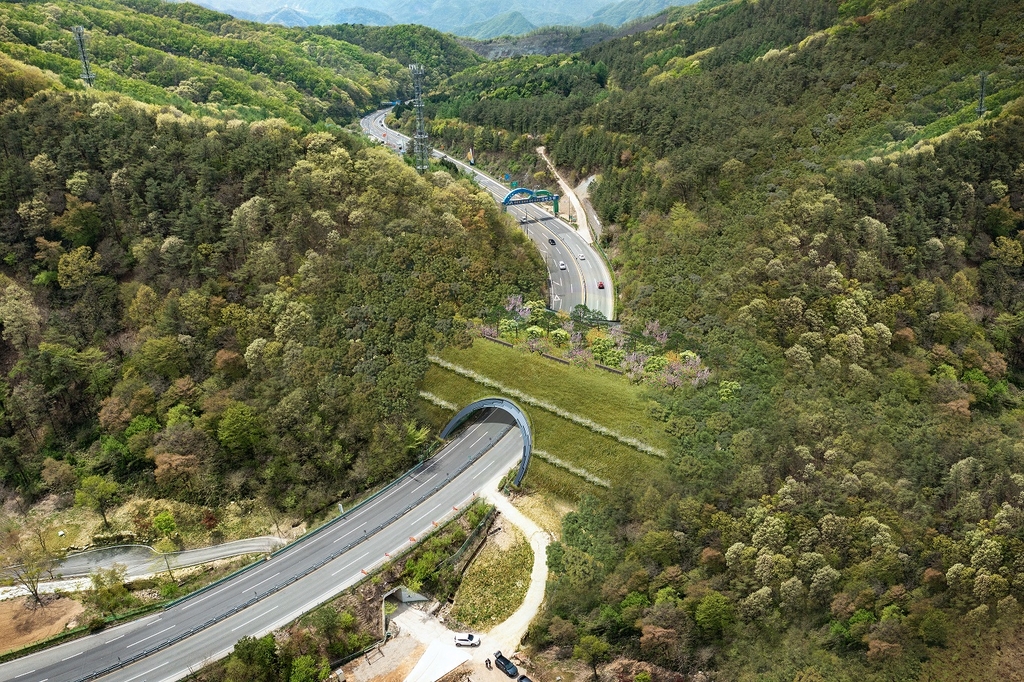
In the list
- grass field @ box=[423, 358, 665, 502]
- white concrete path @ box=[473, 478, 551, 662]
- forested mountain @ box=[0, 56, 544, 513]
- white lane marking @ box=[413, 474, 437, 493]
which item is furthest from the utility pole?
white lane marking @ box=[413, 474, 437, 493]

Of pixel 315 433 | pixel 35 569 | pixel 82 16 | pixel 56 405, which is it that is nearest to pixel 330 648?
pixel 315 433

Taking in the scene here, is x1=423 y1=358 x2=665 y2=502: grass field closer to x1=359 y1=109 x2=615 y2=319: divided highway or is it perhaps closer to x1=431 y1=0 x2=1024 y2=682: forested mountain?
x1=431 y1=0 x2=1024 y2=682: forested mountain

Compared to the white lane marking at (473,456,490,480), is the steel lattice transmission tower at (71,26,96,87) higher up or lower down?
higher up

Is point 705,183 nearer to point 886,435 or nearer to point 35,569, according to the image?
point 886,435

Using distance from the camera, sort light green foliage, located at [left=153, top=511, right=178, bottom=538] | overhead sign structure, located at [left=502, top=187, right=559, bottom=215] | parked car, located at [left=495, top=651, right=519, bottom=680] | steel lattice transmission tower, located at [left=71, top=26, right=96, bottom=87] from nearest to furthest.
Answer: parked car, located at [left=495, top=651, right=519, bottom=680], light green foliage, located at [left=153, top=511, right=178, bottom=538], steel lattice transmission tower, located at [left=71, top=26, right=96, bottom=87], overhead sign structure, located at [left=502, top=187, right=559, bottom=215]

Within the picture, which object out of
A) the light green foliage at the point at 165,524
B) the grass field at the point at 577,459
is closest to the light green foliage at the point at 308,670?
the light green foliage at the point at 165,524

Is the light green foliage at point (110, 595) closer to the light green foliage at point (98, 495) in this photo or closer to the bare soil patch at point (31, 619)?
the bare soil patch at point (31, 619)

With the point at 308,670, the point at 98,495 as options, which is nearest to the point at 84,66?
the point at 98,495
